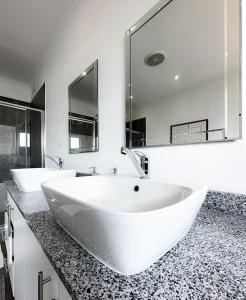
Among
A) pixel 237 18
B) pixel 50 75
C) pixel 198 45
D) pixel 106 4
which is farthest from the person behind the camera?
pixel 50 75

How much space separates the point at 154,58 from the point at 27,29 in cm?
185

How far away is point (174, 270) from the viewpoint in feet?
0.99

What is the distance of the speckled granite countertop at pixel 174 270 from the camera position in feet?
0.83

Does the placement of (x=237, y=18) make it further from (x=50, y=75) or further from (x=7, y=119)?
(x=7, y=119)

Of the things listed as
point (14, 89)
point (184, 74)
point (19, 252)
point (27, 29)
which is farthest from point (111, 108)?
point (14, 89)

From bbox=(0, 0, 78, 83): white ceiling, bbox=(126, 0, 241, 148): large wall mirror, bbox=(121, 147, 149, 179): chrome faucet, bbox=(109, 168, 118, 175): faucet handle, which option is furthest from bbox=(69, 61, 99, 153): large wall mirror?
bbox=(0, 0, 78, 83): white ceiling

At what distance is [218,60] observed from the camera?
643 millimetres

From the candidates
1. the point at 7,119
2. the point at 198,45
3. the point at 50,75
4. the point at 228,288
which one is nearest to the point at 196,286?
the point at 228,288

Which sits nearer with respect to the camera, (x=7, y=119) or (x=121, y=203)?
(x=121, y=203)

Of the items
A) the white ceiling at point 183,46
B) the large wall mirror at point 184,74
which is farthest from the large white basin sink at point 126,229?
the white ceiling at point 183,46

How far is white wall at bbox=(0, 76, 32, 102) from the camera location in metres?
2.96

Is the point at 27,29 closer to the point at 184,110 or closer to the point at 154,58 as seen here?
the point at 154,58

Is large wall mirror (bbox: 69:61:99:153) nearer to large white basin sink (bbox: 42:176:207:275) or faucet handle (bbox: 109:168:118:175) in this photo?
faucet handle (bbox: 109:168:118:175)

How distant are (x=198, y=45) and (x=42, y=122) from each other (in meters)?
2.43
